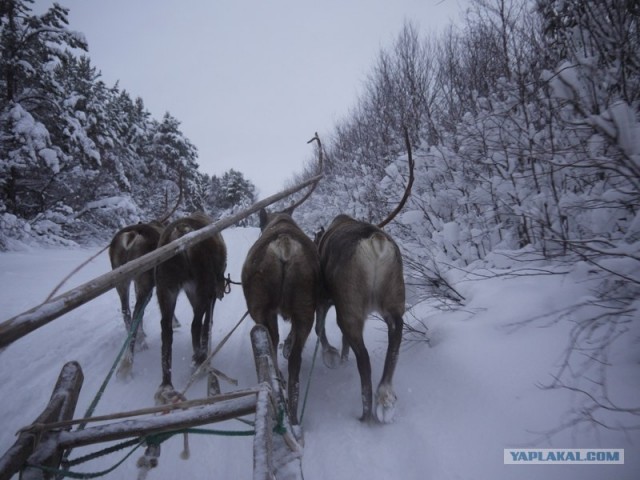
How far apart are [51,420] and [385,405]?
2.11 m

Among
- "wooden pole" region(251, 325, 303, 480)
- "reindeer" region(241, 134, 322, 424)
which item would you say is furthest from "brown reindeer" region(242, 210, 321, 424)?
"wooden pole" region(251, 325, 303, 480)

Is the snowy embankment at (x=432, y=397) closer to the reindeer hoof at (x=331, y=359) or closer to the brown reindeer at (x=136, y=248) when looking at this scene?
the reindeer hoof at (x=331, y=359)

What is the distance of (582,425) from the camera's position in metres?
1.72

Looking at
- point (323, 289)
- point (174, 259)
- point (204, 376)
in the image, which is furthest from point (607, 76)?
point (204, 376)

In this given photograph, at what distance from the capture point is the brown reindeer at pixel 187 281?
2898 millimetres

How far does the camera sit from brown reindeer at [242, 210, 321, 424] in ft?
8.39

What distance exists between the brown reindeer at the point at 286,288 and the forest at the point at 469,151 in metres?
1.71

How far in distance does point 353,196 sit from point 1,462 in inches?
406

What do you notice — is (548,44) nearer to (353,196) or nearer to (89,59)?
(353,196)

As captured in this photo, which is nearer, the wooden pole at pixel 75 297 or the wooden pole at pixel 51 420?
the wooden pole at pixel 75 297

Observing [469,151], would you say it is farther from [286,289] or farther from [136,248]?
[136,248]

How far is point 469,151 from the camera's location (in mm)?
4965

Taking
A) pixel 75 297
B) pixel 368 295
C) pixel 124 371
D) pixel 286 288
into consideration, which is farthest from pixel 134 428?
pixel 124 371

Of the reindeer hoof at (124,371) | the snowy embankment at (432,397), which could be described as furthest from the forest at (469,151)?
the reindeer hoof at (124,371)
